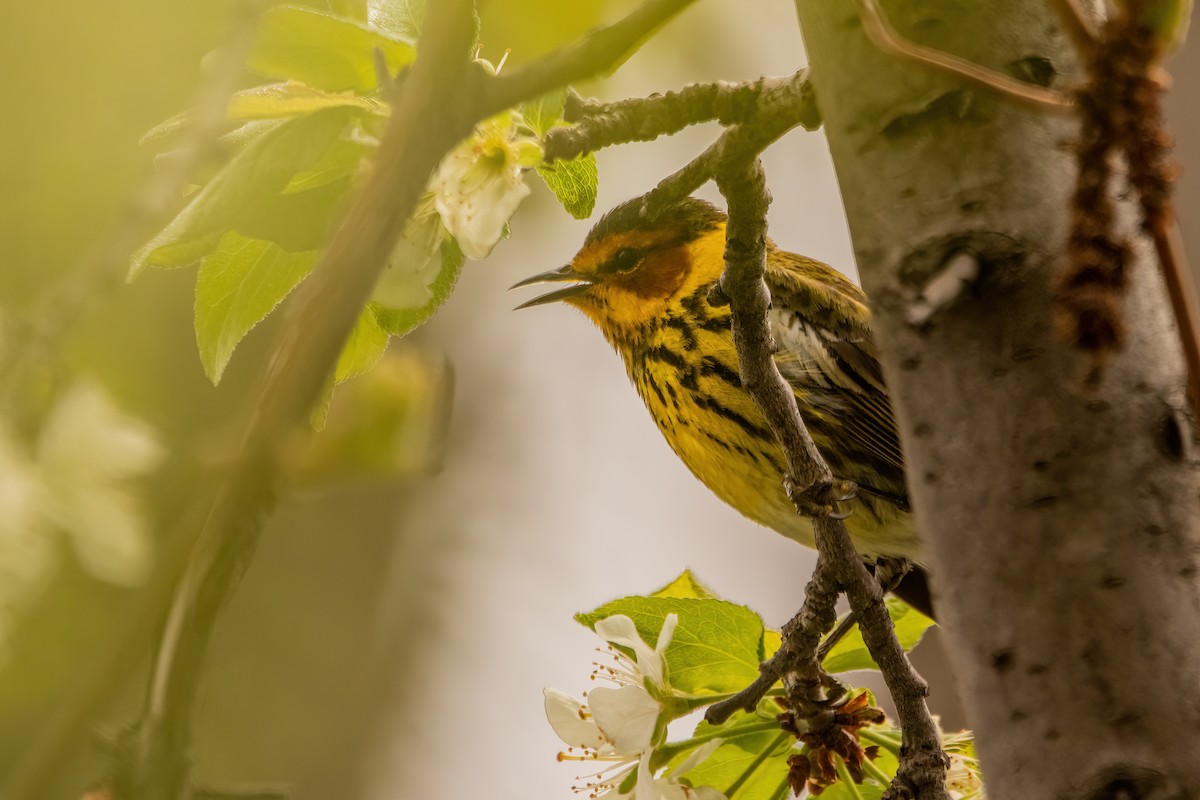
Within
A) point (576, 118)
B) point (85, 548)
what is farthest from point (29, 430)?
point (576, 118)

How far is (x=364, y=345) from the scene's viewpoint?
1.35 meters

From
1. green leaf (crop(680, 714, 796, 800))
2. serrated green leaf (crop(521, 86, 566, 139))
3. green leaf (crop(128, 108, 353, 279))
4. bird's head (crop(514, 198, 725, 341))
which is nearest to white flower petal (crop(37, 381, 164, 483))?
green leaf (crop(128, 108, 353, 279))

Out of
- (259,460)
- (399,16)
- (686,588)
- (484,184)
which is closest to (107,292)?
(259,460)

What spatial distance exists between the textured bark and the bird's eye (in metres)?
2.02

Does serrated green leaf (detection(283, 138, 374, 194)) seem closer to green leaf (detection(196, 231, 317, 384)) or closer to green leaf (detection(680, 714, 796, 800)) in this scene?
green leaf (detection(196, 231, 317, 384))

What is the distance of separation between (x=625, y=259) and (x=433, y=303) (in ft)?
5.27

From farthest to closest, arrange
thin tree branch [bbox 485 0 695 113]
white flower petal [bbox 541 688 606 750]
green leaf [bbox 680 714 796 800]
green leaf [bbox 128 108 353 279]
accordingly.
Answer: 1. white flower petal [bbox 541 688 606 750]
2. green leaf [bbox 680 714 796 800]
3. green leaf [bbox 128 108 353 279]
4. thin tree branch [bbox 485 0 695 113]

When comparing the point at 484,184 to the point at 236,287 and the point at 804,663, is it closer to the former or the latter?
the point at 236,287

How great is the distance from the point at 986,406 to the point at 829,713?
789 mm

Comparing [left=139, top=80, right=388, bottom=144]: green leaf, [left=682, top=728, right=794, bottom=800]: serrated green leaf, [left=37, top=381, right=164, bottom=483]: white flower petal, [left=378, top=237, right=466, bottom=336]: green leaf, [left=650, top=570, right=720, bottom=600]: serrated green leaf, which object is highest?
[left=139, top=80, right=388, bottom=144]: green leaf

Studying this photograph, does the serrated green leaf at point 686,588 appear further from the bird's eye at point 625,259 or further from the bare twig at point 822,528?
the bird's eye at point 625,259

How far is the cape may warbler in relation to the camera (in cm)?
252

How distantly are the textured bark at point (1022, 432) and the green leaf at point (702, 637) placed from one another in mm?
692

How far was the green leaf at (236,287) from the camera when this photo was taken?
4.00 ft
